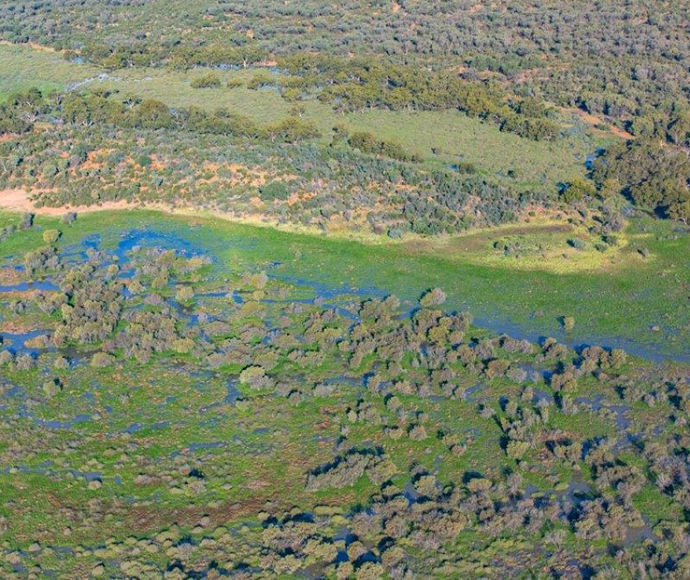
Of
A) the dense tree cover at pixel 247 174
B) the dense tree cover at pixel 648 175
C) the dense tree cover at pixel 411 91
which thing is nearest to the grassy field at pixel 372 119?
the dense tree cover at pixel 411 91

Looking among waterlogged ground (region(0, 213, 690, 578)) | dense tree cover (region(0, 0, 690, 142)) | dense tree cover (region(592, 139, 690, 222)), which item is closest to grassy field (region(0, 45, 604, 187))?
dense tree cover (region(592, 139, 690, 222))

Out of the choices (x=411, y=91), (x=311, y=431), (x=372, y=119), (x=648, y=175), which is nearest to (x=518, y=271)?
(x=648, y=175)

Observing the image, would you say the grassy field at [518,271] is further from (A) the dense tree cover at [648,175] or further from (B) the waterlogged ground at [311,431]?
(A) the dense tree cover at [648,175]

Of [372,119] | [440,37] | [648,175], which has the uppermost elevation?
[648,175]

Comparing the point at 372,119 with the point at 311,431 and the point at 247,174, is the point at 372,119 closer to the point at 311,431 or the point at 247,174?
the point at 247,174

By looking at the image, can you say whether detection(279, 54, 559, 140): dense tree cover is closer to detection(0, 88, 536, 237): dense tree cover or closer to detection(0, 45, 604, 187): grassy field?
detection(0, 45, 604, 187): grassy field
